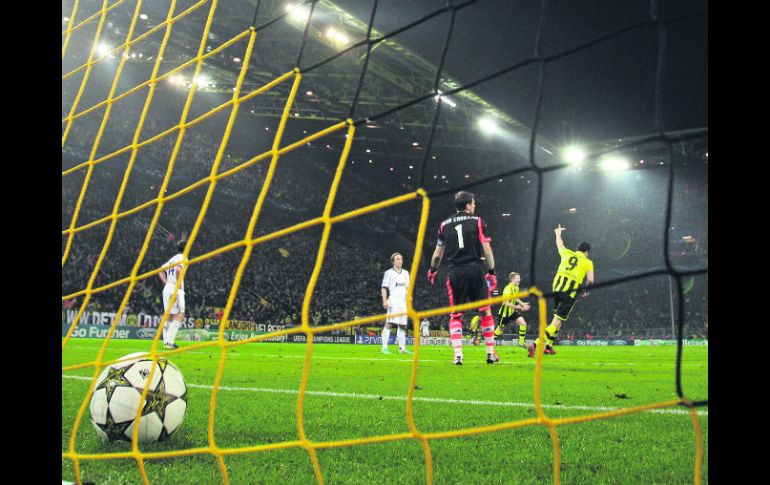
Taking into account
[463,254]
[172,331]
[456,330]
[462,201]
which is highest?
[462,201]

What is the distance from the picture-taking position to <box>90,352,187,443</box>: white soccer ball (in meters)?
2.62

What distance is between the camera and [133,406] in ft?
8.65

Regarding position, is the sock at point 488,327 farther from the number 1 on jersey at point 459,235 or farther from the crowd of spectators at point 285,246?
the crowd of spectators at point 285,246

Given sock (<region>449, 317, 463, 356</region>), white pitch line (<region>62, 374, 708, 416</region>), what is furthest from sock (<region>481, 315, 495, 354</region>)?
white pitch line (<region>62, 374, 708, 416</region>)

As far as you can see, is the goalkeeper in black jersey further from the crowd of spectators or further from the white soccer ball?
the crowd of spectators

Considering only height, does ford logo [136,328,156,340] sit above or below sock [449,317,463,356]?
below

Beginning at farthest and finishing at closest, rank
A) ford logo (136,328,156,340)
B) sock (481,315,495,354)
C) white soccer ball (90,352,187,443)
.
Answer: ford logo (136,328,156,340), sock (481,315,495,354), white soccer ball (90,352,187,443)

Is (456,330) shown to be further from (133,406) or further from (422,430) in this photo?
(133,406)

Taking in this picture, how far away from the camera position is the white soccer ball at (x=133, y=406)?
2619 mm

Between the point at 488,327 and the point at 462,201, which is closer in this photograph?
the point at 462,201

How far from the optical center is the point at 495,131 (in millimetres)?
21484

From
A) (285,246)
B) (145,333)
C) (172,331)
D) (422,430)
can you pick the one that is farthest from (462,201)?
(285,246)
